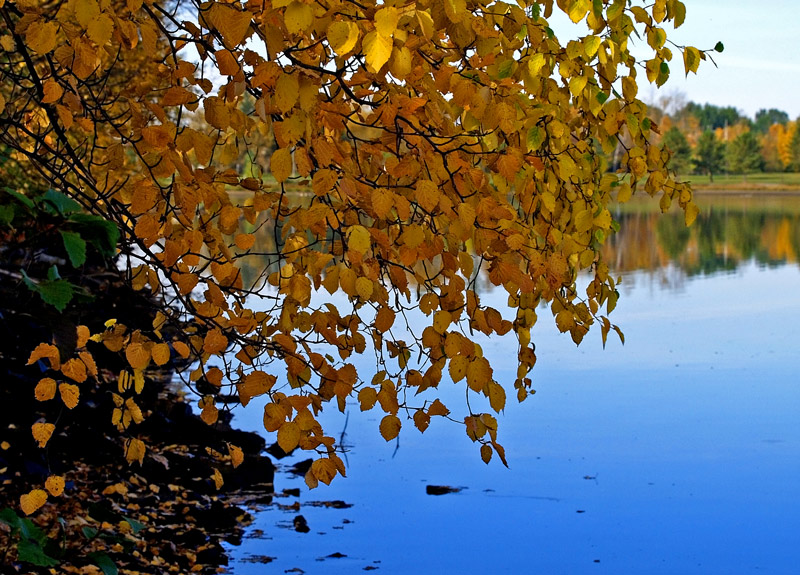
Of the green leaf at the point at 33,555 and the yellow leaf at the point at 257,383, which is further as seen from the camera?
the green leaf at the point at 33,555

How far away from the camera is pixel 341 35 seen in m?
1.89

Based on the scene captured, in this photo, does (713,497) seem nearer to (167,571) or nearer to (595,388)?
(595,388)

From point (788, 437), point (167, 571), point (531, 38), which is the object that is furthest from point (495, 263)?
point (788, 437)

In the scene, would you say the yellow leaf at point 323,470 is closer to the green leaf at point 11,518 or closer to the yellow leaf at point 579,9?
the green leaf at point 11,518

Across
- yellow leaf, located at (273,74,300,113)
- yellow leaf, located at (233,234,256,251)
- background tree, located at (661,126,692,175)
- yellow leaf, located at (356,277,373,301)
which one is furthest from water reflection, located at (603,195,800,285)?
background tree, located at (661,126,692,175)

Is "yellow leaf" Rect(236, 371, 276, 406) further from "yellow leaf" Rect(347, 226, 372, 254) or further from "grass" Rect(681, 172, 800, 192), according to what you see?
"grass" Rect(681, 172, 800, 192)

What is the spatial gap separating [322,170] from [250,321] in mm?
935

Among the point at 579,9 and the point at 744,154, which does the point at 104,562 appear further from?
the point at 744,154

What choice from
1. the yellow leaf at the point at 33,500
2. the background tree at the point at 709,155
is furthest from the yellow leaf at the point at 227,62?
the background tree at the point at 709,155

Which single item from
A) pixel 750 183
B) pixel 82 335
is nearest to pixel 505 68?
pixel 82 335

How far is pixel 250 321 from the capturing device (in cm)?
302

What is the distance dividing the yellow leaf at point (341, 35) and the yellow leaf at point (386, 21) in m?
0.08

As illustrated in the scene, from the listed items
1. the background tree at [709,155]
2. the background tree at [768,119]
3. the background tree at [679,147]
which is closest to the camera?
the background tree at [679,147]

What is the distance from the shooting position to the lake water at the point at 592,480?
6117mm
